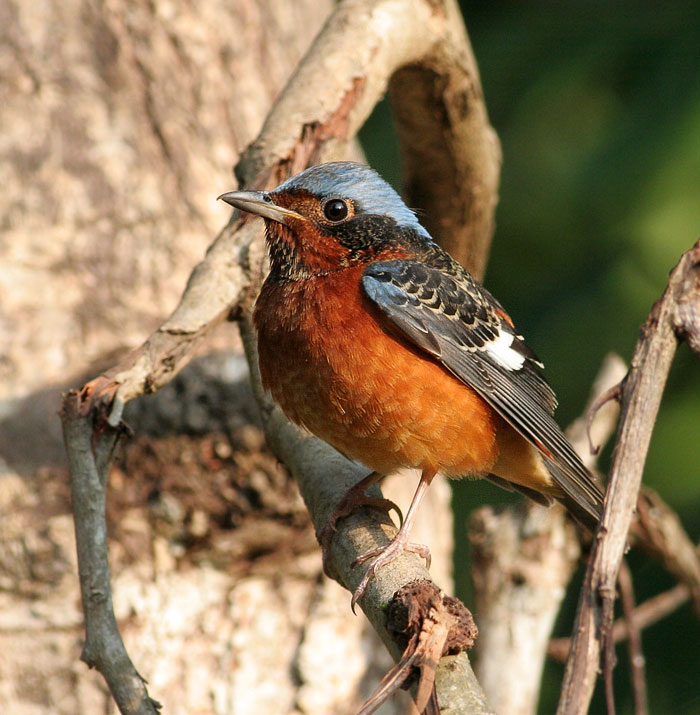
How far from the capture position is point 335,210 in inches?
164

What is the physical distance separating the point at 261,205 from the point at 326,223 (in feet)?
1.06

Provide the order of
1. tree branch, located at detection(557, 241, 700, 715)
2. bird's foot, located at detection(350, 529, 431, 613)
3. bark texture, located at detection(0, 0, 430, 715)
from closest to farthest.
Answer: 1. tree branch, located at detection(557, 241, 700, 715)
2. bird's foot, located at detection(350, 529, 431, 613)
3. bark texture, located at detection(0, 0, 430, 715)

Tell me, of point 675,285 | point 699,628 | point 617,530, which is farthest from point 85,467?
point 699,628

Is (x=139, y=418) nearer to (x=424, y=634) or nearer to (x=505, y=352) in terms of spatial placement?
(x=505, y=352)

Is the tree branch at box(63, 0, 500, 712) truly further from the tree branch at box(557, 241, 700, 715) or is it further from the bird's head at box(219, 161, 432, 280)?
the tree branch at box(557, 241, 700, 715)

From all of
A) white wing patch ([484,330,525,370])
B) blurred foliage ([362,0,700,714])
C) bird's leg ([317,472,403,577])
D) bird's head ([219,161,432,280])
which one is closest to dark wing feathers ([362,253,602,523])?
white wing patch ([484,330,525,370])


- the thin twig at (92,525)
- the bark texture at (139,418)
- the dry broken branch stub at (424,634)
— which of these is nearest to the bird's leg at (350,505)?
the bark texture at (139,418)

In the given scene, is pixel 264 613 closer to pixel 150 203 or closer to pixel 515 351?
pixel 515 351

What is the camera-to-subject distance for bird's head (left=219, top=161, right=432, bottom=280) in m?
4.08

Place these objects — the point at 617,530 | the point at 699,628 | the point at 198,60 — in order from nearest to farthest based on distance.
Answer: the point at 617,530 < the point at 198,60 < the point at 699,628

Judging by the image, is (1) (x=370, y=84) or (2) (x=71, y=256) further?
(2) (x=71, y=256)

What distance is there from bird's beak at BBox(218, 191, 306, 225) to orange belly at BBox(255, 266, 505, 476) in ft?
1.05

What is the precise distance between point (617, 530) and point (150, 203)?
12.0 ft

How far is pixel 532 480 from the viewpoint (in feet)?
14.3
